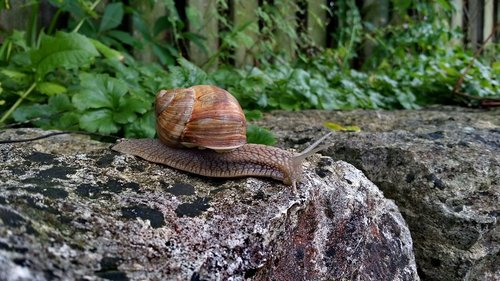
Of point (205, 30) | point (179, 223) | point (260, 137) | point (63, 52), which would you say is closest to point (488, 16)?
point (205, 30)

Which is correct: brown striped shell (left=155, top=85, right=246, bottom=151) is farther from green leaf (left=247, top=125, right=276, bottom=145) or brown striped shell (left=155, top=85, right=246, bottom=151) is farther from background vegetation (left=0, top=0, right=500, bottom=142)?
background vegetation (left=0, top=0, right=500, bottom=142)

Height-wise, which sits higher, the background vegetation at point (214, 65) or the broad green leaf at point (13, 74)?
the broad green leaf at point (13, 74)

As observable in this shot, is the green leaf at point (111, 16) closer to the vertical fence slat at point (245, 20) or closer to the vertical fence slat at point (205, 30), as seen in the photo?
the vertical fence slat at point (205, 30)

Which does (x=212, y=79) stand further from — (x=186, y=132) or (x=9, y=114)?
(x=186, y=132)

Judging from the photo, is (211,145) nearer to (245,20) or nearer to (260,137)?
(260,137)

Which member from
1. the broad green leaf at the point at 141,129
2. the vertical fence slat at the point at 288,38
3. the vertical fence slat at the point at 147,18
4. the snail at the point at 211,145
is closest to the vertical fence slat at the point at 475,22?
the vertical fence slat at the point at 288,38

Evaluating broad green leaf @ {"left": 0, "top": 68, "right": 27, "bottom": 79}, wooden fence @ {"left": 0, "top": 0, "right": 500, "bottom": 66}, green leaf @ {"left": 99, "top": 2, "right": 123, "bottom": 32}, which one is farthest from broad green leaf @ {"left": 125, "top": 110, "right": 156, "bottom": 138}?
green leaf @ {"left": 99, "top": 2, "right": 123, "bottom": 32}

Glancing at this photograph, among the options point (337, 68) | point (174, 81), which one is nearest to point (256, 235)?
point (174, 81)
